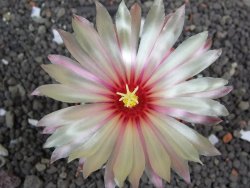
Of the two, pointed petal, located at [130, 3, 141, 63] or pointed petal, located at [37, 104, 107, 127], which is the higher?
pointed petal, located at [130, 3, 141, 63]

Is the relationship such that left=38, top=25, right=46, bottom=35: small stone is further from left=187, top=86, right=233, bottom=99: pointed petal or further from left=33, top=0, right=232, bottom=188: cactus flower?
left=187, top=86, right=233, bottom=99: pointed petal

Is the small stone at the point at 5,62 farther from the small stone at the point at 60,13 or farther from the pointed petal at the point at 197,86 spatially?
the pointed petal at the point at 197,86

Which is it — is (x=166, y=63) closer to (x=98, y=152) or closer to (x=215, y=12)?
(x=98, y=152)

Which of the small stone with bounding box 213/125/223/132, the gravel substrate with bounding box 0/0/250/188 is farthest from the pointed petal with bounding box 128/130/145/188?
the small stone with bounding box 213/125/223/132

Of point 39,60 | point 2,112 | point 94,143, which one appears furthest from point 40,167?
point 94,143

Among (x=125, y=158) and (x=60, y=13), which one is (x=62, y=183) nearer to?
(x=125, y=158)
